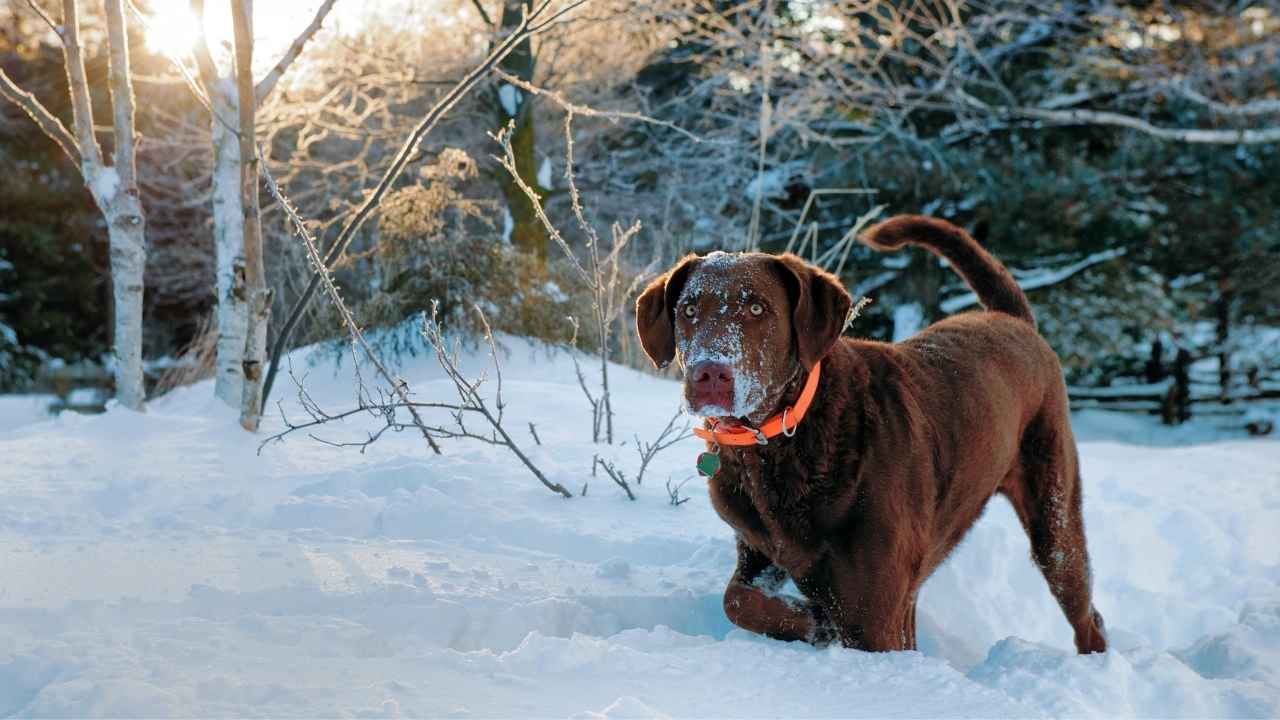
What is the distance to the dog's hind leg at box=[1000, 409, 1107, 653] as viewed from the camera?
3.27 metres

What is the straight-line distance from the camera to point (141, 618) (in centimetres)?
210

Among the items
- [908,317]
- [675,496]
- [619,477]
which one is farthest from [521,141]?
[675,496]

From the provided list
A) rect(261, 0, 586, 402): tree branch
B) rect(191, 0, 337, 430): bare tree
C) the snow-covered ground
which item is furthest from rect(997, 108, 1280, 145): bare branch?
rect(191, 0, 337, 430): bare tree

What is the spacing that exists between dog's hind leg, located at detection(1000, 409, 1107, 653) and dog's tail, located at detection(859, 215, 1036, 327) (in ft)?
1.84

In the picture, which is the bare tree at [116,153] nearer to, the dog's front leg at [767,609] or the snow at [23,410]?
the dog's front leg at [767,609]

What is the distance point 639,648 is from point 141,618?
1153 millimetres

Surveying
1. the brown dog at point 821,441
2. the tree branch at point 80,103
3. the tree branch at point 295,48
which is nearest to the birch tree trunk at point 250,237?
the tree branch at point 295,48

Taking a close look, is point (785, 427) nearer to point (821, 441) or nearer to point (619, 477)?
point (821, 441)

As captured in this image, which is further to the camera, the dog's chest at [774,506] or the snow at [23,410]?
the snow at [23,410]

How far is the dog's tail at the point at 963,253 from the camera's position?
3.46 meters

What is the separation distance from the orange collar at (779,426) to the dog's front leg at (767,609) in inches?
14.7

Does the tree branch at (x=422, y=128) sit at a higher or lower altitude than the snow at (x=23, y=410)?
higher

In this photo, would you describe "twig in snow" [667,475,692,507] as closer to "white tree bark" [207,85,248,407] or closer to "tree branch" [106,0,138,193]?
"white tree bark" [207,85,248,407]

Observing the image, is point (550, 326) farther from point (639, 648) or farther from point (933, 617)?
point (639, 648)
